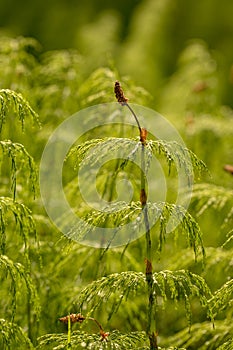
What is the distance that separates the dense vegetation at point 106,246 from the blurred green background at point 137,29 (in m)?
Answer: 1.28

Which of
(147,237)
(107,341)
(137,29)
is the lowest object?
(107,341)

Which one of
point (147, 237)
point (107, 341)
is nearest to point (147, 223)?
point (147, 237)

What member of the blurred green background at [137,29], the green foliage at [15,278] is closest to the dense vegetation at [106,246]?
the green foliage at [15,278]

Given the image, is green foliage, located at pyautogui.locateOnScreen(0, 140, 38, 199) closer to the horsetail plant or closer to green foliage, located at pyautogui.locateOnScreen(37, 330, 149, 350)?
the horsetail plant

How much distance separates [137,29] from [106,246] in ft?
10.7

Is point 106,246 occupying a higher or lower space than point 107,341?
higher

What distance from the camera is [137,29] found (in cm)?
437

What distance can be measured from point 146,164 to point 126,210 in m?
0.07

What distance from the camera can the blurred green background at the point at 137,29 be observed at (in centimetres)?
358

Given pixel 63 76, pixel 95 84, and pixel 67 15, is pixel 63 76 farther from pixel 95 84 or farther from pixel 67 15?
pixel 67 15

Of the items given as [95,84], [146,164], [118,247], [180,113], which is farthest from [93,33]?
[146,164]

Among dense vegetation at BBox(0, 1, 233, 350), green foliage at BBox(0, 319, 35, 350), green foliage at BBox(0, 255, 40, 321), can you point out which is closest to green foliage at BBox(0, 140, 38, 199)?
dense vegetation at BBox(0, 1, 233, 350)

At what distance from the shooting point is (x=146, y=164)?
3.10 feet

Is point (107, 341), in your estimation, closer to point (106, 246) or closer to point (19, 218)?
point (19, 218)
